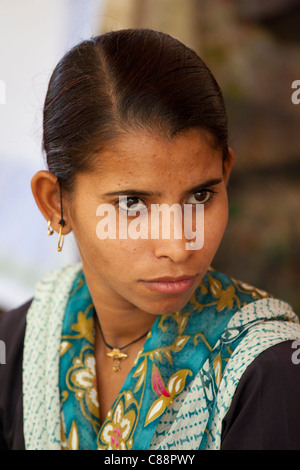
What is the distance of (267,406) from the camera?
0.98m

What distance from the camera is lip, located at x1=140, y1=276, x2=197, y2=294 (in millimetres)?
1017

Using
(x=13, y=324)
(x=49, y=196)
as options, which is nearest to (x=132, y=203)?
(x=49, y=196)

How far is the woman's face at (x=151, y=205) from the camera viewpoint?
38.4 inches

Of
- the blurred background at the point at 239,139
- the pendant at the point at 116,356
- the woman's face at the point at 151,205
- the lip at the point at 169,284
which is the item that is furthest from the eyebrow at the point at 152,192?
the blurred background at the point at 239,139

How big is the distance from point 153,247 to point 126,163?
0.14 metres

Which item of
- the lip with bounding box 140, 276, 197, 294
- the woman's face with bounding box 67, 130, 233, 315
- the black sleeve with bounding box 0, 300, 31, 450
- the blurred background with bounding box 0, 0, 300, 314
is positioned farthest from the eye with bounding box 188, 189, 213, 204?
the blurred background with bounding box 0, 0, 300, 314

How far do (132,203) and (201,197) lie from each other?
12cm

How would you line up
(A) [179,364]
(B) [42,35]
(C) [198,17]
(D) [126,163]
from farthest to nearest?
(C) [198,17] → (B) [42,35] → (A) [179,364] → (D) [126,163]

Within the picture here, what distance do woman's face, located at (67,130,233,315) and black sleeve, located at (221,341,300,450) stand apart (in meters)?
0.18

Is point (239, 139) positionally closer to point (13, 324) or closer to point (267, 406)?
point (13, 324)

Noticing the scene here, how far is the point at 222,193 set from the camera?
1066 mm

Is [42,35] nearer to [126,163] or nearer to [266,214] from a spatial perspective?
[266,214]

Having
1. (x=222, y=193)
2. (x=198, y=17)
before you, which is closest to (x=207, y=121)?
(x=222, y=193)

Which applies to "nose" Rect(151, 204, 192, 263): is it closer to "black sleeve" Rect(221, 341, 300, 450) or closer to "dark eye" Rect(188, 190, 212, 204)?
"dark eye" Rect(188, 190, 212, 204)
